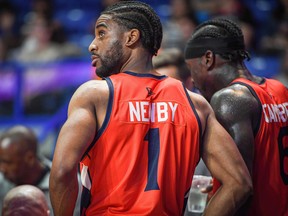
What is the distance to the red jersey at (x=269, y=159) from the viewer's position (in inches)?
159

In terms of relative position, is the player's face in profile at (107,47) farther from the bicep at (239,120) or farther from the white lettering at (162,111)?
the bicep at (239,120)

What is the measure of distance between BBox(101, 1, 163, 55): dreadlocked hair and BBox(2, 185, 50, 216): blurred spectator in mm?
1223

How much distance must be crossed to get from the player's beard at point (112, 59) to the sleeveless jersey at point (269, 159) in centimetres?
80

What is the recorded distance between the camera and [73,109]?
346cm

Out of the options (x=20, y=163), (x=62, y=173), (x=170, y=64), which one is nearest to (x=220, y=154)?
(x=62, y=173)

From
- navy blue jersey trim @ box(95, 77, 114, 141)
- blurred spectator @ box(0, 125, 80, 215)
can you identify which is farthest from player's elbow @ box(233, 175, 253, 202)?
blurred spectator @ box(0, 125, 80, 215)

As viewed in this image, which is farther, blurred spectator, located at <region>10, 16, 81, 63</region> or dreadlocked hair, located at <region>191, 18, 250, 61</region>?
blurred spectator, located at <region>10, 16, 81, 63</region>

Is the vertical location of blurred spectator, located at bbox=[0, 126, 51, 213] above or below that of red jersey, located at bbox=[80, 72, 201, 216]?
below

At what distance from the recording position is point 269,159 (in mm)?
4062

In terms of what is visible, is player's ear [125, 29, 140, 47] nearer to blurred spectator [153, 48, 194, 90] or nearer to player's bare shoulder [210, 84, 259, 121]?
player's bare shoulder [210, 84, 259, 121]

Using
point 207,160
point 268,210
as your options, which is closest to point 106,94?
point 207,160

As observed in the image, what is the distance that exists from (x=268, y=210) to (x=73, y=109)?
4.54 ft

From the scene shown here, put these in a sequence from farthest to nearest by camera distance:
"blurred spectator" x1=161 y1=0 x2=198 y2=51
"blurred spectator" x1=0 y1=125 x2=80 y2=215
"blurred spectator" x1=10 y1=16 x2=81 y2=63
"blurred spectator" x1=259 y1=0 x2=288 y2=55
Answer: "blurred spectator" x1=10 y1=16 x2=81 y2=63
"blurred spectator" x1=259 y1=0 x2=288 y2=55
"blurred spectator" x1=161 y1=0 x2=198 y2=51
"blurred spectator" x1=0 y1=125 x2=80 y2=215

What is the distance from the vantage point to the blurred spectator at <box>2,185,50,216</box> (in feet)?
13.9
